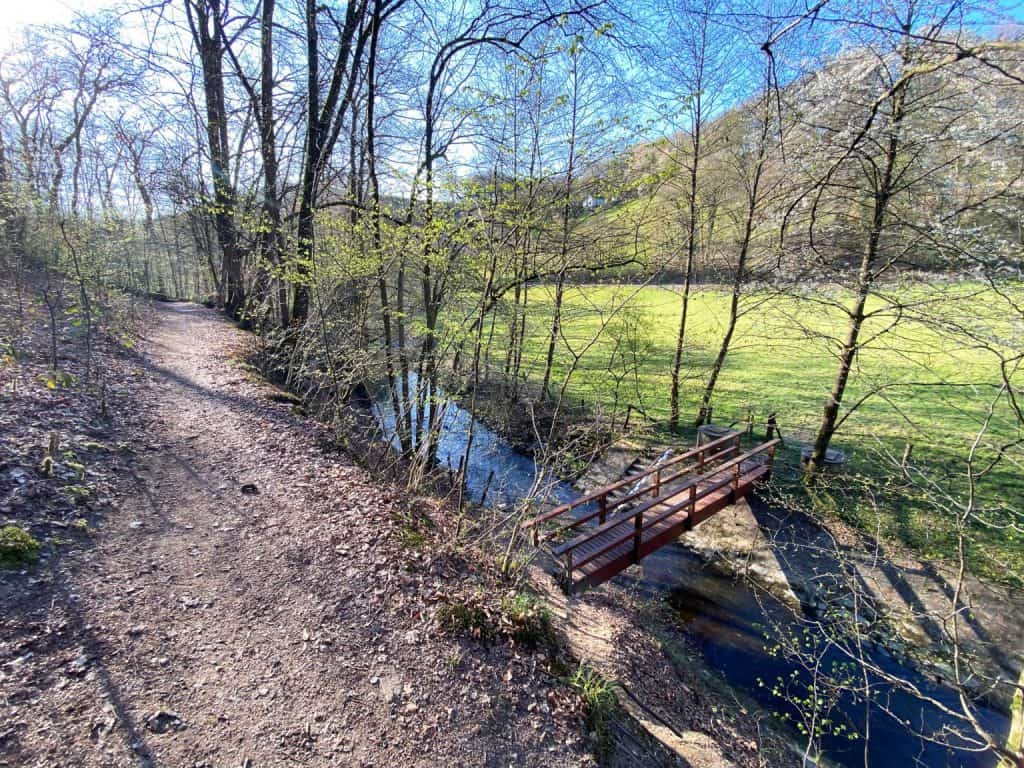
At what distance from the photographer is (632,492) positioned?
408 inches

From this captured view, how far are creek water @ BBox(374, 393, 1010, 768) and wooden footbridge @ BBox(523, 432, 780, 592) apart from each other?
2.16ft

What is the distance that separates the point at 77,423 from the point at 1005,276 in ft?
35.4

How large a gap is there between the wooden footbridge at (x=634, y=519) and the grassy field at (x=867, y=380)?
1665mm

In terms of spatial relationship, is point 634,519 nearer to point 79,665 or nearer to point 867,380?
point 867,380

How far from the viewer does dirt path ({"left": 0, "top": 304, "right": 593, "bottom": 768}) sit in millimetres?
2764

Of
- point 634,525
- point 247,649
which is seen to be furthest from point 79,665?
point 634,525

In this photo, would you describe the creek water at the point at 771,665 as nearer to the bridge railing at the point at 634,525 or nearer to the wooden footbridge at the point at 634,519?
the wooden footbridge at the point at 634,519

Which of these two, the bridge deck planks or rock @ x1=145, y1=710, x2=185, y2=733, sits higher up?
rock @ x1=145, y1=710, x2=185, y2=733

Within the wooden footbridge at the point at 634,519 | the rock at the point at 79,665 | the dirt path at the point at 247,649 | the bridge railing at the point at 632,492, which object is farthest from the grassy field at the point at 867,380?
the rock at the point at 79,665

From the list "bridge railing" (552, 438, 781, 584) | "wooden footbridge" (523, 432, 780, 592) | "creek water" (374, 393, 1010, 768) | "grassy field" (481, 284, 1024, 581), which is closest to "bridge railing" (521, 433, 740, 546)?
"wooden footbridge" (523, 432, 780, 592)

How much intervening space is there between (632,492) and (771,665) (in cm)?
415

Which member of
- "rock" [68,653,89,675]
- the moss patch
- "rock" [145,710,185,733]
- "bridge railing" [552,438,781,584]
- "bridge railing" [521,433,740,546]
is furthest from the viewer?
"bridge railing" [552,438,781,584]

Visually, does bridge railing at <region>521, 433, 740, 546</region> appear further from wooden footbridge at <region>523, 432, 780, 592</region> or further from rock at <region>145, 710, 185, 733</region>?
rock at <region>145, 710, 185, 733</region>

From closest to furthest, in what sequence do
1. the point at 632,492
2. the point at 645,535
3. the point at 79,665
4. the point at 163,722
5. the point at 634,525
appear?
the point at 163,722 < the point at 79,665 < the point at 634,525 < the point at 645,535 < the point at 632,492
